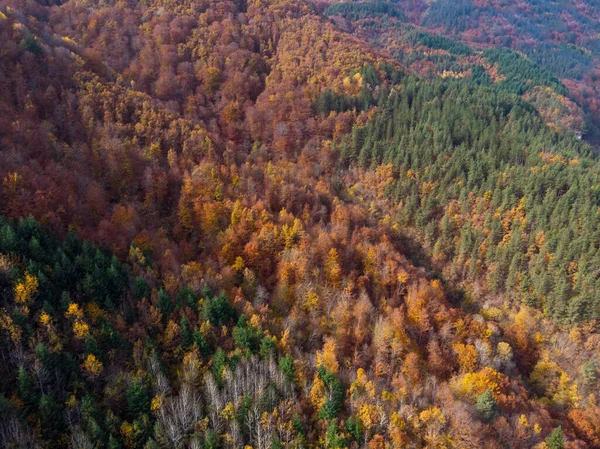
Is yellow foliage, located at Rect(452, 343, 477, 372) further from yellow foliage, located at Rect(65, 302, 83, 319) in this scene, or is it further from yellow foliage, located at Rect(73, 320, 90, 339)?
yellow foliage, located at Rect(65, 302, 83, 319)

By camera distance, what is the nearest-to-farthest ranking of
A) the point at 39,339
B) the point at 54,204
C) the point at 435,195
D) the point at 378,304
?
the point at 39,339
the point at 54,204
the point at 378,304
the point at 435,195

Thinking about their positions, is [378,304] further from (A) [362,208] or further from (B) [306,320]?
(A) [362,208]

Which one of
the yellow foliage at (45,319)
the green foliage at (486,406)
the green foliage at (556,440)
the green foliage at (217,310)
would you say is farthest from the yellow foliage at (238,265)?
the green foliage at (556,440)

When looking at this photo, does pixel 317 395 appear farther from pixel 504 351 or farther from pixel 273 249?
pixel 504 351

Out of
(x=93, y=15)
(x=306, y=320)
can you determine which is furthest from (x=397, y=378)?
(x=93, y=15)

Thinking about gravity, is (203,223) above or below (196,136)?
below

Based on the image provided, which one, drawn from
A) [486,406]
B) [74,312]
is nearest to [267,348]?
[74,312]
